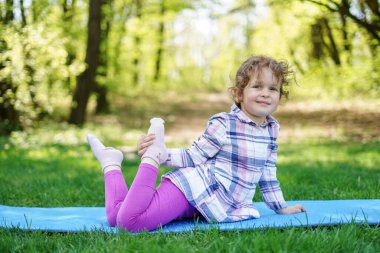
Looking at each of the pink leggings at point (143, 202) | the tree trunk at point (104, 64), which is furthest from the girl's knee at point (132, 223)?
the tree trunk at point (104, 64)

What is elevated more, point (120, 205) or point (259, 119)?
point (259, 119)

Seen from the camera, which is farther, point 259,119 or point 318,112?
point 318,112

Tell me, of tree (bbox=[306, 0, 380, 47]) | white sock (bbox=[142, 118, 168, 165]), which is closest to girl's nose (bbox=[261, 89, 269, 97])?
white sock (bbox=[142, 118, 168, 165])

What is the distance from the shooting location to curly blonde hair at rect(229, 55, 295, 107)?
297 cm

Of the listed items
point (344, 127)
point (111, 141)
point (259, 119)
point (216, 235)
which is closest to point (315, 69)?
point (344, 127)

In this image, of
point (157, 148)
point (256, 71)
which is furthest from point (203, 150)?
point (256, 71)

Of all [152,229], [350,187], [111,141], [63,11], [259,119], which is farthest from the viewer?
[63,11]

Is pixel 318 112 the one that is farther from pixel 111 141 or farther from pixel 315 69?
pixel 111 141

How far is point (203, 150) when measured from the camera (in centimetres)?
299

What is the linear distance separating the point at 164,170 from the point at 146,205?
3.04 m

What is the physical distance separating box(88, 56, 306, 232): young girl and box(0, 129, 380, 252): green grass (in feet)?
1.18

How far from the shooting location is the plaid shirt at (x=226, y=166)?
2.89 meters

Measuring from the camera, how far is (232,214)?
2930 mm

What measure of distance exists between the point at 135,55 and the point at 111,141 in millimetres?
8476
